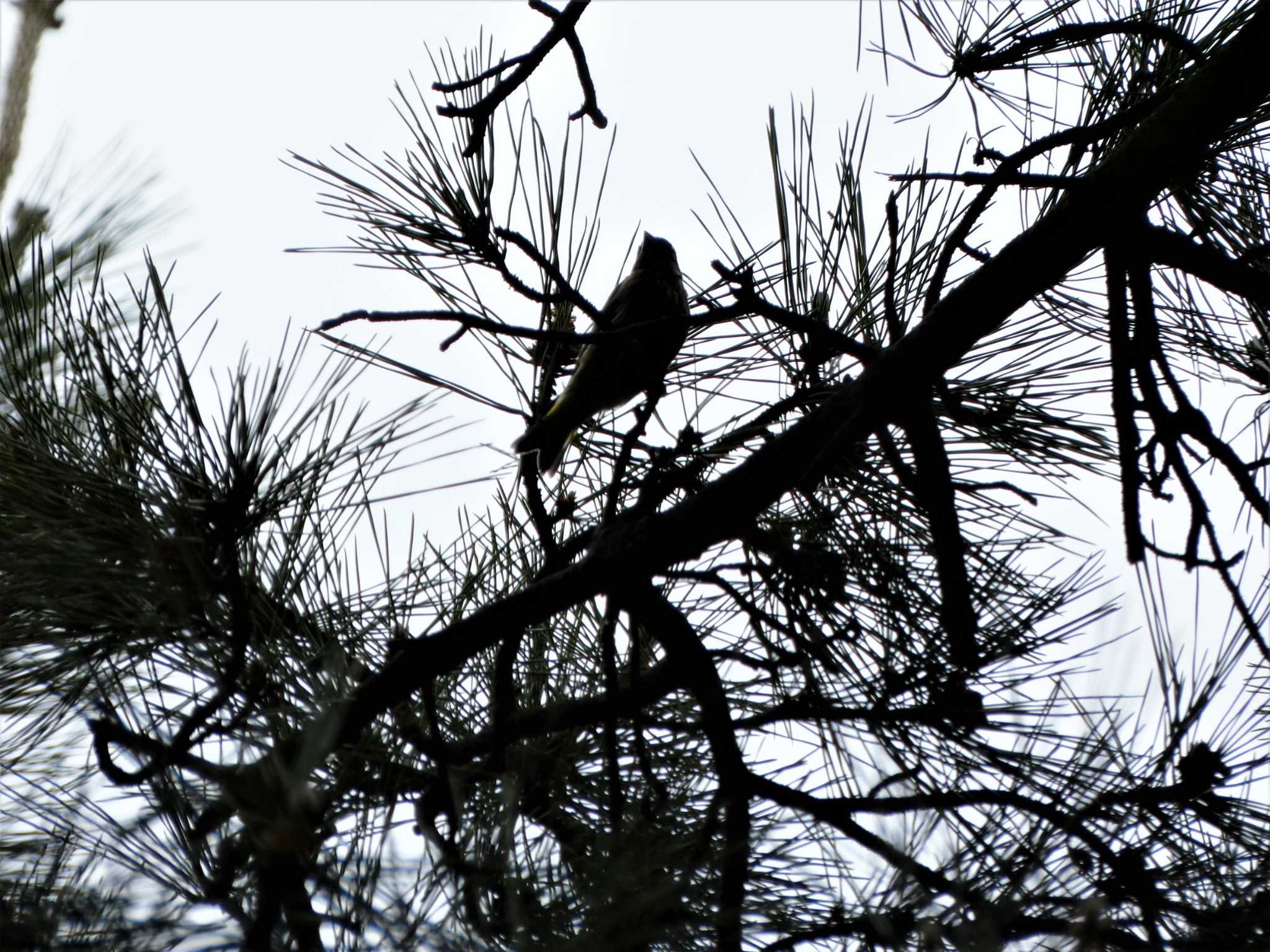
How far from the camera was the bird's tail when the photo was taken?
138cm

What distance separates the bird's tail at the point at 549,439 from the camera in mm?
1375

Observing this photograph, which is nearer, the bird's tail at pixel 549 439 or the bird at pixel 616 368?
the bird at pixel 616 368

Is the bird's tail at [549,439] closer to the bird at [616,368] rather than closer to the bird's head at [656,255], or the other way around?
the bird at [616,368]

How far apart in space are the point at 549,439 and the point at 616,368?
18 centimetres

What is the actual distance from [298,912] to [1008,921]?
1.36ft

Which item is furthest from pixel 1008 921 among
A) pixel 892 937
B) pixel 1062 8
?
pixel 1062 8

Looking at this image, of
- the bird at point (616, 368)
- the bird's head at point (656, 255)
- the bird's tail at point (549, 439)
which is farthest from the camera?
the bird's head at point (656, 255)

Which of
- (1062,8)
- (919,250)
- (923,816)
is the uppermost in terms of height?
(1062,8)

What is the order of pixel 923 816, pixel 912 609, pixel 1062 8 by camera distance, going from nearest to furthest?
pixel 923 816, pixel 912 609, pixel 1062 8

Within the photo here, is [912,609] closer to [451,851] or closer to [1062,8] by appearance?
[451,851]

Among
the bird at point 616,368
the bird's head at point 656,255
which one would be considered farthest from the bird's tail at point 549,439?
the bird's head at point 656,255

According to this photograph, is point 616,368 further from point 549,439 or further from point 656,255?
point 656,255

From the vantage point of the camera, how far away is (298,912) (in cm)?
61

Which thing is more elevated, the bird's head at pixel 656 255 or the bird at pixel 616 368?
the bird's head at pixel 656 255
